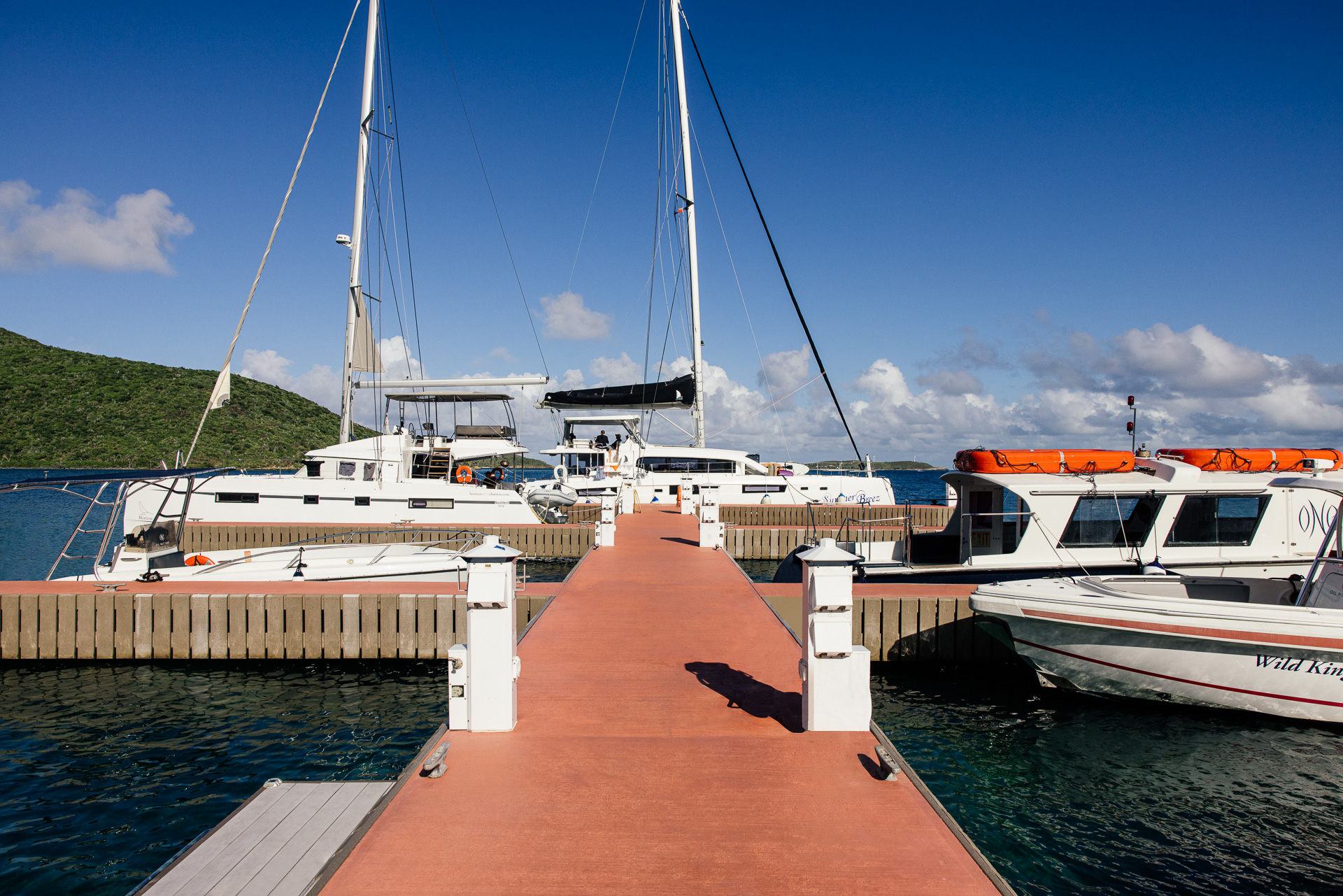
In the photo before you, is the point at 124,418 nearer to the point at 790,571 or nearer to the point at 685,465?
the point at 685,465

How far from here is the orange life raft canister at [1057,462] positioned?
12305mm

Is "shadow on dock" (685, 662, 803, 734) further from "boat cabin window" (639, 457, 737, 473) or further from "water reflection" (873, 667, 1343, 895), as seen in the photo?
"boat cabin window" (639, 457, 737, 473)

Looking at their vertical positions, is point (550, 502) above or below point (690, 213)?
below

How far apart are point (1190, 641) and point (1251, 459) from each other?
5996mm

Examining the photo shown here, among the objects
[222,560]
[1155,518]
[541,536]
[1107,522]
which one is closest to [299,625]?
[222,560]

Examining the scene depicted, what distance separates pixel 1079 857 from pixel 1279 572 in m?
8.89

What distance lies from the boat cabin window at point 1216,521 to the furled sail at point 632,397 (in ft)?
57.4

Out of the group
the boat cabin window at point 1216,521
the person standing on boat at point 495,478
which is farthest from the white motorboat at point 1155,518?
the person standing on boat at point 495,478

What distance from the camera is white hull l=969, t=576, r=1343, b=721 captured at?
8398 mm

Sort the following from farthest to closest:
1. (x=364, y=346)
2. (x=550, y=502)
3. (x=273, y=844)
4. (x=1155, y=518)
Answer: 1. (x=550, y=502)
2. (x=364, y=346)
3. (x=1155, y=518)
4. (x=273, y=844)

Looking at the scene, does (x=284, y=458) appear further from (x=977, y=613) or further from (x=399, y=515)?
(x=977, y=613)

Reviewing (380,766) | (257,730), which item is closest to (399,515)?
(257,730)

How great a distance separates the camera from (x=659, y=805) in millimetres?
4305

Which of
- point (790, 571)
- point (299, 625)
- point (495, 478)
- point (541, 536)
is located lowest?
point (299, 625)
